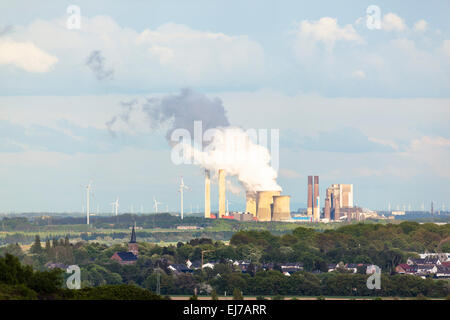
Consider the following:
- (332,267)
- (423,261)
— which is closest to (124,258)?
(332,267)

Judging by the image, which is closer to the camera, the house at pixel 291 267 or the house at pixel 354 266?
the house at pixel 291 267

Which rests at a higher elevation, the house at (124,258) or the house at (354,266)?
the house at (124,258)

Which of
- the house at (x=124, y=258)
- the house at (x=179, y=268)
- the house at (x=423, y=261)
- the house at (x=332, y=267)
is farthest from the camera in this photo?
the house at (x=124, y=258)

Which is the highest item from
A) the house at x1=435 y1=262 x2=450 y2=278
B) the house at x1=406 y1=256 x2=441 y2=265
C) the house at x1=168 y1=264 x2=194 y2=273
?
the house at x1=406 y1=256 x2=441 y2=265

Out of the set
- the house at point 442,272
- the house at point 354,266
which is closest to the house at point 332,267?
the house at point 354,266

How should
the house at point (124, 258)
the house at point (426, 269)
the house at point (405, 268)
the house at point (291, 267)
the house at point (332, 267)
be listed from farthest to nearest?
1. the house at point (124, 258)
2. the house at point (332, 267)
3. the house at point (291, 267)
4. the house at point (405, 268)
5. the house at point (426, 269)

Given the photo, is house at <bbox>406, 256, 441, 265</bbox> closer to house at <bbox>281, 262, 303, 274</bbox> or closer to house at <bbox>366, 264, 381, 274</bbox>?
house at <bbox>366, 264, 381, 274</bbox>

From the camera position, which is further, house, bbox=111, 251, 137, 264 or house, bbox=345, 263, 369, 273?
house, bbox=111, 251, 137, 264


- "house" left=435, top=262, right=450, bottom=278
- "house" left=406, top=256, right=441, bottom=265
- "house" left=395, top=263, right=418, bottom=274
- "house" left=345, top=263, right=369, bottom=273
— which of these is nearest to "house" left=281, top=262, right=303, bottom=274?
"house" left=345, top=263, right=369, bottom=273

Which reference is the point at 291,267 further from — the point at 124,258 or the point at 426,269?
the point at 124,258

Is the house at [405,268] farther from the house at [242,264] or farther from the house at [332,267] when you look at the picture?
the house at [242,264]

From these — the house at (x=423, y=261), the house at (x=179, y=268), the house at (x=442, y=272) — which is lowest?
the house at (x=442, y=272)
